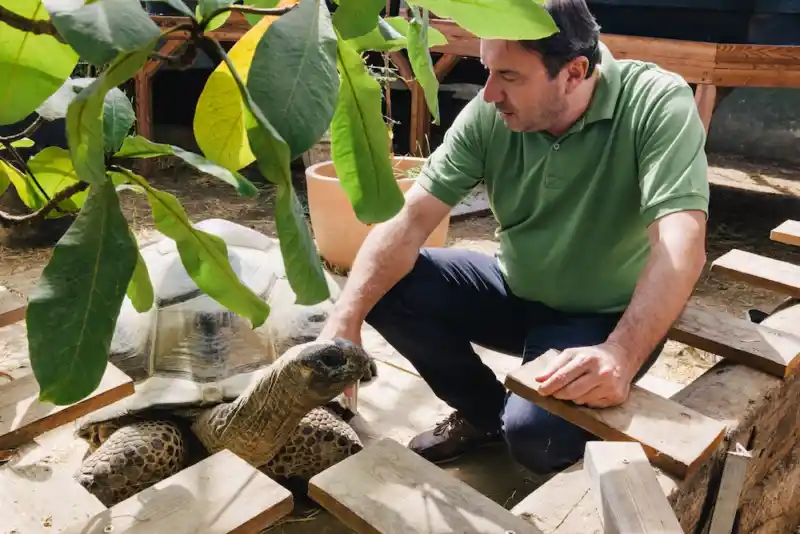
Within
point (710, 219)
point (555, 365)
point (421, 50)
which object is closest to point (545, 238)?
point (555, 365)

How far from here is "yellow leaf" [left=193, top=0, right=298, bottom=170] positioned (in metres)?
0.68

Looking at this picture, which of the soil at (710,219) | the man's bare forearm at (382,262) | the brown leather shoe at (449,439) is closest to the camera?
the man's bare forearm at (382,262)

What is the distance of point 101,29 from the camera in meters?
0.44

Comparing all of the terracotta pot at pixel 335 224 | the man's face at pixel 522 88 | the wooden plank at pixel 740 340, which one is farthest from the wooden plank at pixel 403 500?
the terracotta pot at pixel 335 224

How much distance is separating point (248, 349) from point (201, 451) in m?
0.35

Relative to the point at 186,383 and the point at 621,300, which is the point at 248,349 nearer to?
the point at 186,383

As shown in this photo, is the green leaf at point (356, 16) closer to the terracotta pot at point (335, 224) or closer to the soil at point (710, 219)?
the soil at point (710, 219)

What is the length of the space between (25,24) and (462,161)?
4.70 ft

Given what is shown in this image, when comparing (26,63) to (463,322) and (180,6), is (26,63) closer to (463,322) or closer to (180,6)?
(180,6)

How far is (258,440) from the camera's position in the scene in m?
1.61

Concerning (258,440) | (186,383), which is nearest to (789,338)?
(258,440)

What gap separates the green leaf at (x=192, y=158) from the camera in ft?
1.94

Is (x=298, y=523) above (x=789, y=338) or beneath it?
beneath

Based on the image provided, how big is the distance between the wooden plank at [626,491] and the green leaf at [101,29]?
0.73 metres
